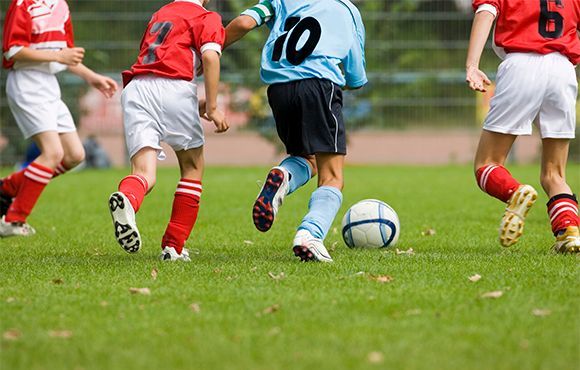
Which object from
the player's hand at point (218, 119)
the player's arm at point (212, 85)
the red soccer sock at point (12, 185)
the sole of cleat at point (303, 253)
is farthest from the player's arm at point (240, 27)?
the red soccer sock at point (12, 185)

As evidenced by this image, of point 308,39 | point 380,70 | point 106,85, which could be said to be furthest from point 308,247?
point 380,70

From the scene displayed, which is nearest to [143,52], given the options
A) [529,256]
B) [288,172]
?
[288,172]

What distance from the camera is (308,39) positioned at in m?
6.04

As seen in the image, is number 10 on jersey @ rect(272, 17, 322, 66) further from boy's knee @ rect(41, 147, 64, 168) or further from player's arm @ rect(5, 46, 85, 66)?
boy's knee @ rect(41, 147, 64, 168)

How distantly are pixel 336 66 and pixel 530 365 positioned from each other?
2.98m

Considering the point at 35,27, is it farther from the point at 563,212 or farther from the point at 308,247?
the point at 563,212

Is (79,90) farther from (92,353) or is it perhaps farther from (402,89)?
(92,353)

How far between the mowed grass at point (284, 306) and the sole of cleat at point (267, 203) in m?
0.24

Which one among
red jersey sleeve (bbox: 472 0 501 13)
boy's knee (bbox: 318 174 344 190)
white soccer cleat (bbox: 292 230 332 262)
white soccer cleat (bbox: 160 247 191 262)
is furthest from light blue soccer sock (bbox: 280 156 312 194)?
red jersey sleeve (bbox: 472 0 501 13)

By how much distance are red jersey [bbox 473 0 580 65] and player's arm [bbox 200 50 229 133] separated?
1585mm

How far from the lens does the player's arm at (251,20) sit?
6172 mm

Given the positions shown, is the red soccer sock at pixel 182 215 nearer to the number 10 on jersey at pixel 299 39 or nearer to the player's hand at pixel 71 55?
the number 10 on jersey at pixel 299 39

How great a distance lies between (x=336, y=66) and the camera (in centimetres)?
609

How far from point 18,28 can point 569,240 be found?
407 cm
